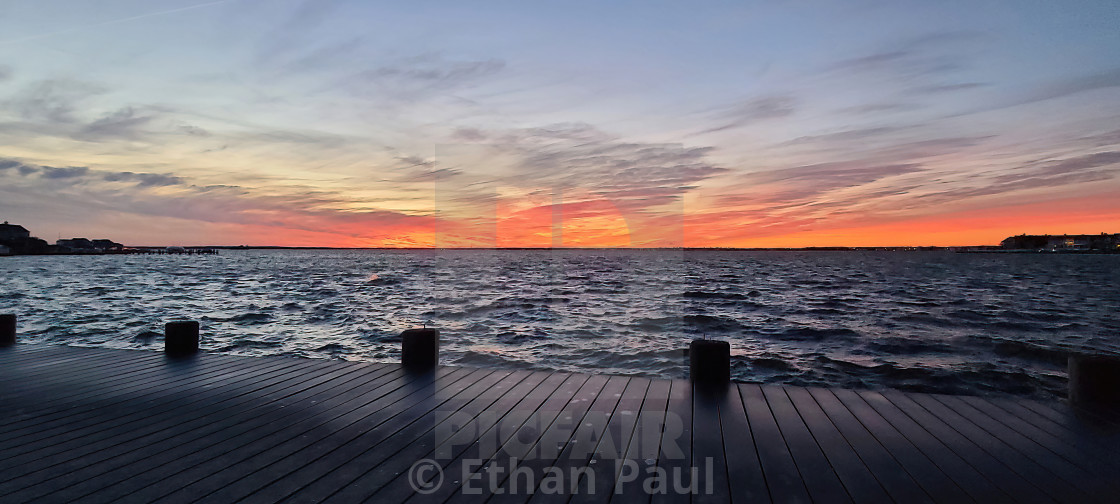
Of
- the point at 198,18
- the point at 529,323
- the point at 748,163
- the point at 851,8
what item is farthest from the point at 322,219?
the point at 851,8

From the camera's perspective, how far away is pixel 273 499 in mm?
2699

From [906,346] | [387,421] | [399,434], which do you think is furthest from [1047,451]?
[906,346]

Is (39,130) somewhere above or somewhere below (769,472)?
above

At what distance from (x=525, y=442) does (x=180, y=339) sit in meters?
5.78

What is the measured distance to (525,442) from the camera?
3590mm

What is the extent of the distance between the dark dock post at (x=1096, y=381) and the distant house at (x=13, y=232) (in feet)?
583

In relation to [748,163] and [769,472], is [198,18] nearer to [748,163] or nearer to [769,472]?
[769,472]

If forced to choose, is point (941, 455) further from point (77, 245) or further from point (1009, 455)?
point (77, 245)

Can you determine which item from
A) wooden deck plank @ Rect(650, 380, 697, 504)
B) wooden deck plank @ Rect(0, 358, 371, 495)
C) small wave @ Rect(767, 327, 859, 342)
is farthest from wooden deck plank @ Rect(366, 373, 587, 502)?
small wave @ Rect(767, 327, 859, 342)

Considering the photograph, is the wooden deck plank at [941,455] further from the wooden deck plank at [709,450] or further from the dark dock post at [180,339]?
the dark dock post at [180,339]

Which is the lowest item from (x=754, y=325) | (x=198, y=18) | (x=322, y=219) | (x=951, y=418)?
(x=754, y=325)

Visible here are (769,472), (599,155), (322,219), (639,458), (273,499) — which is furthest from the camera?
(322,219)

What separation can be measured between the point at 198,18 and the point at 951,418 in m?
14.7

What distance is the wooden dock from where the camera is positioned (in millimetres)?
2852
